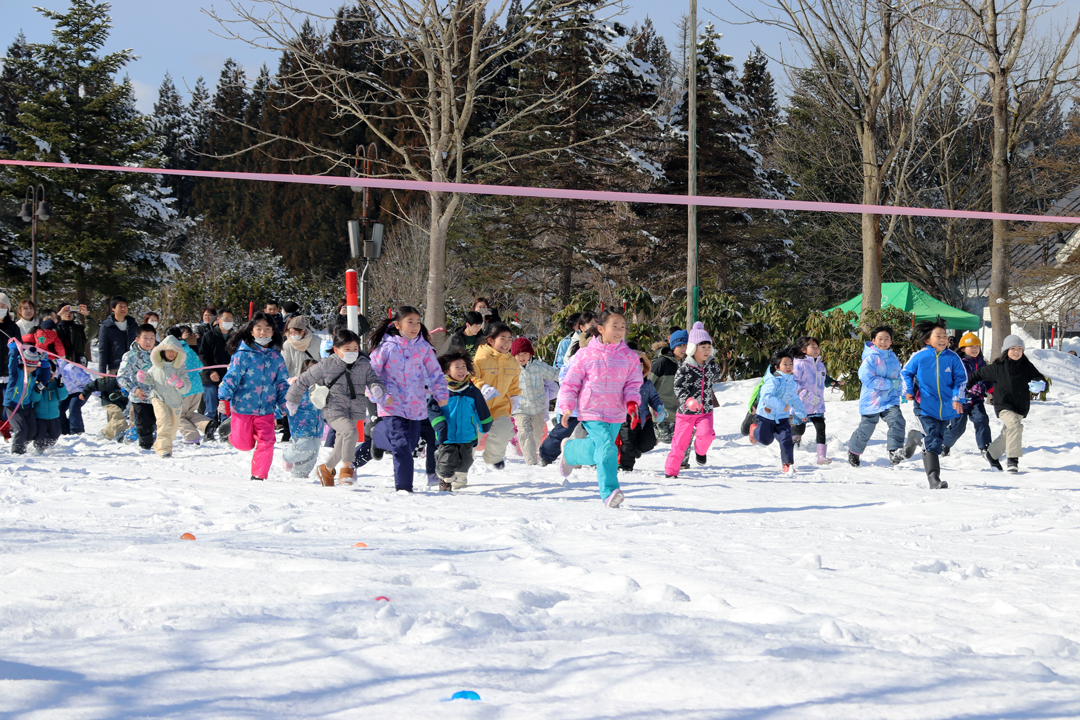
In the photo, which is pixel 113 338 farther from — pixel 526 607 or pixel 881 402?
pixel 526 607

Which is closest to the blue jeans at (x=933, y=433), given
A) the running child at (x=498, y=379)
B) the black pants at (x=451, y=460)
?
the running child at (x=498, y=379)

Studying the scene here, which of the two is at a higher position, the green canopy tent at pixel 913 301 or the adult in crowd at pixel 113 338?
the green canopy tent at pixel 913 301

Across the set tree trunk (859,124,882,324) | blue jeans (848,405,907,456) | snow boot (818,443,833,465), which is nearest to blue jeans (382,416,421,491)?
snow boot (818,443,833,465)

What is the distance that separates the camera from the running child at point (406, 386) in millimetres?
7883

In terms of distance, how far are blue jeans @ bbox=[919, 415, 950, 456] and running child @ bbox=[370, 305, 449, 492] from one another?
455 centimetres

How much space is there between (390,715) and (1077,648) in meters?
2.39

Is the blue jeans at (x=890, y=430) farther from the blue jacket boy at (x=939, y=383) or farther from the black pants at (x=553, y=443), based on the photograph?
the black pants at (x=553, y=443)

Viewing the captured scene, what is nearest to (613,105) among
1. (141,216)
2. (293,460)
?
(141,216)

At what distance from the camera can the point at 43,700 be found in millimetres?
2732

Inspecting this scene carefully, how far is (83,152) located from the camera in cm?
3416

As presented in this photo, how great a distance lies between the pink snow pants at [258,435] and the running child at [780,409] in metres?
4.84

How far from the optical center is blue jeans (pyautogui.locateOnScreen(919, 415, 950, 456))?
9336 mm

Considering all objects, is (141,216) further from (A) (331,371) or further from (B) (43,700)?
(B) (43,700)

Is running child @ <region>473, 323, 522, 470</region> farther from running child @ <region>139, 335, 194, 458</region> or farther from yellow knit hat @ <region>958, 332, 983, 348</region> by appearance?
yellow knit hat @ <region>958, 332, 983, 348</region>
